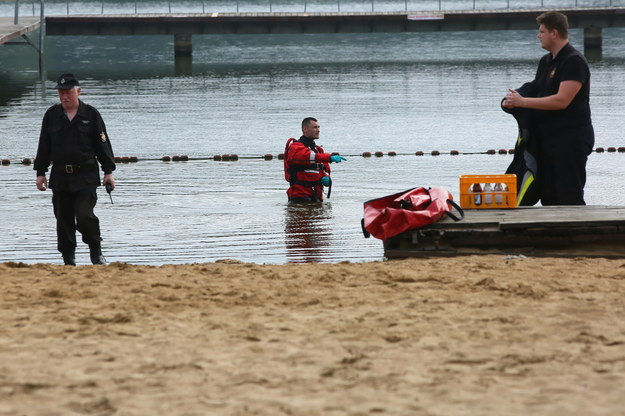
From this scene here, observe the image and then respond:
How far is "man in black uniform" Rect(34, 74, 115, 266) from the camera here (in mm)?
10031

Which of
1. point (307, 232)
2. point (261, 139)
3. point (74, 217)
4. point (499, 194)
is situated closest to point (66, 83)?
point (74, 217)

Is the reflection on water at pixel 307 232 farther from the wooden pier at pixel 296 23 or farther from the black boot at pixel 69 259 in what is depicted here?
the wooden pier at pixel 296 23

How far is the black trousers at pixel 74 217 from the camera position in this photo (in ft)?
33.2

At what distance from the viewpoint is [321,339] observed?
687cm

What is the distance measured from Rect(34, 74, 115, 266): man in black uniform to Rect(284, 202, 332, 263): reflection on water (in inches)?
73.6

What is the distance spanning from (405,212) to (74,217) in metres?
2.92

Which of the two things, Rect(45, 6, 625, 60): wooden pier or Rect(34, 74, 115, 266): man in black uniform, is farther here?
Rect(45, 6, 625, 60): wooden pier

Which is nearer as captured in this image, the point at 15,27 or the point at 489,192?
the point at 489,192

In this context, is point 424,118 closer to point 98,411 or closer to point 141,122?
point 141,122

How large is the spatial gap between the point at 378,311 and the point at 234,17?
52.4 meters

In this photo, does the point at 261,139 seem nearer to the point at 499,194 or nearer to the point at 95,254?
the point at 95,254

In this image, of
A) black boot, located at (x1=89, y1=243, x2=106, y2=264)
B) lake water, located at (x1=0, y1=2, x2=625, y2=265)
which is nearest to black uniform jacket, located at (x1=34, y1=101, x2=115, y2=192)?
black boot, located at (x1=89, y1=243, x2=106, y2=264)

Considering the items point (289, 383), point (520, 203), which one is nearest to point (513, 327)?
point (289, 383)

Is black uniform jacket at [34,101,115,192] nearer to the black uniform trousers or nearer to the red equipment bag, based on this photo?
the red equipment bag
